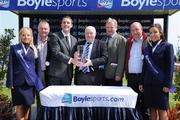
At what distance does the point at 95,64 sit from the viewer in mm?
7551

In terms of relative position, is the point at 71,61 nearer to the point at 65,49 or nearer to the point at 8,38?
the point at 65,49

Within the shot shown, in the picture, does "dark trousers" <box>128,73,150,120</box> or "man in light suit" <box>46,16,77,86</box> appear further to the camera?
"man in light suit" <box>46,16,77,86</box>

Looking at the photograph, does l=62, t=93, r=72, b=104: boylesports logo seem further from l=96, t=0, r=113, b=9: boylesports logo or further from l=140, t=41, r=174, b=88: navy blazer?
l=96, t=0, r=113, b=9: boylesports logo

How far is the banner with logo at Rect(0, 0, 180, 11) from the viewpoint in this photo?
29.6 feet

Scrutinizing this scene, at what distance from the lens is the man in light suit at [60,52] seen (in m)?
7.75

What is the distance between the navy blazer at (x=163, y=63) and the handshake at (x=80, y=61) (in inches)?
40.6

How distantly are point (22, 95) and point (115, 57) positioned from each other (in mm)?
1796

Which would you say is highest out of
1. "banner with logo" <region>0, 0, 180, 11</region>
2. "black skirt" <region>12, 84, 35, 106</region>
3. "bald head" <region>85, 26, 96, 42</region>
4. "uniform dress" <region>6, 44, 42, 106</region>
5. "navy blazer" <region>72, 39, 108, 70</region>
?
"banner with logo" <region>0, 0, 180, 11</region>

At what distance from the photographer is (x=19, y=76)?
286 inches

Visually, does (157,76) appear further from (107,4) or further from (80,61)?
(107,4)

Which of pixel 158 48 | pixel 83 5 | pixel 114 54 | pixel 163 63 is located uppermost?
pixel 83 5

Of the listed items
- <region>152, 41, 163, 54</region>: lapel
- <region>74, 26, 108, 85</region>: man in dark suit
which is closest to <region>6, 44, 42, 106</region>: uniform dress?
<region>74, 26, 108, 85</region>: man in dark suit

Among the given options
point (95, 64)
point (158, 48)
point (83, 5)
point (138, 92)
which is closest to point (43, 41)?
point (95, 64)

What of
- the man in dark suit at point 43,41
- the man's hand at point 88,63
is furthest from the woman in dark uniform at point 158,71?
the man in dark suit at point 43,41
